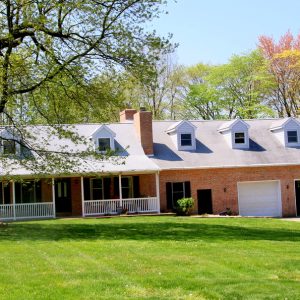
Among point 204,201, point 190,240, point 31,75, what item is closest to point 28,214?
point 204,201

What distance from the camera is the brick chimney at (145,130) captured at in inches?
1314

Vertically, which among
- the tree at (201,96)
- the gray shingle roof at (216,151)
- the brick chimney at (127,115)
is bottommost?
the gray shingle roof at (216,151)

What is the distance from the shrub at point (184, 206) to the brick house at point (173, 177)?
1.17m

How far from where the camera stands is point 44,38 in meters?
19.5

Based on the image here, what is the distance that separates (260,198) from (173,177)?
18.3 ft

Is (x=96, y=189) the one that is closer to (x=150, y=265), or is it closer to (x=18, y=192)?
(x=18, y=192)

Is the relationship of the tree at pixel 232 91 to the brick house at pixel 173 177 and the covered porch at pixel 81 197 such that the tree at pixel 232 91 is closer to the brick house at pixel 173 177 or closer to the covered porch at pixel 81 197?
the brick house at pixel 173 177

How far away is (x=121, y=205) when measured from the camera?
1212 inches

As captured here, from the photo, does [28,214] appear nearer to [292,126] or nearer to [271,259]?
[292,126]

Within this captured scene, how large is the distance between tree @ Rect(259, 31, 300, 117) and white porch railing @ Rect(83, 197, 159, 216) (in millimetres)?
22255

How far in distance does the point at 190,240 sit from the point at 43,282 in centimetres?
728

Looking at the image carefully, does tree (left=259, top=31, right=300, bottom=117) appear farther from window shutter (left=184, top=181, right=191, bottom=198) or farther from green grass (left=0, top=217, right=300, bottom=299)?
green grass (left=0, top=217, right=300, bottom=299)

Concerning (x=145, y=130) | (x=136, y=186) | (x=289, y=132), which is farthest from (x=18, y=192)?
(x=289, y=132)

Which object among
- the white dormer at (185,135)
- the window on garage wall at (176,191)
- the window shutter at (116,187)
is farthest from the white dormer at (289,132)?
the window shutter at (116,187)
